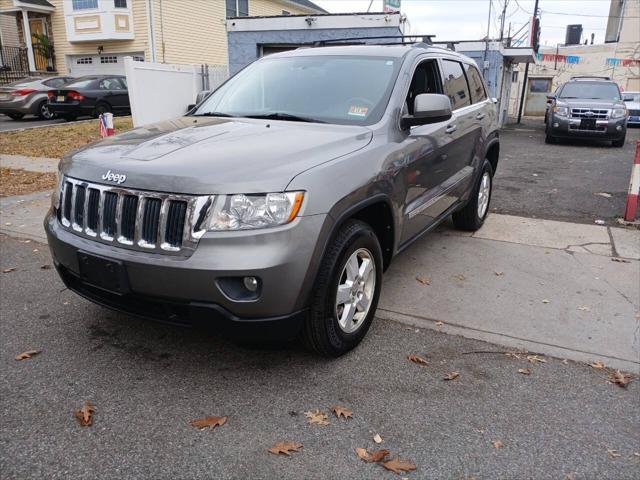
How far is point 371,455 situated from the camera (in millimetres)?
2578

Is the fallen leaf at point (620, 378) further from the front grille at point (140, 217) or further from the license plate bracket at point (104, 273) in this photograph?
the license plate bracket at point (104, 273)

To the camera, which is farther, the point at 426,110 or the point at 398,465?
the point at 426,110

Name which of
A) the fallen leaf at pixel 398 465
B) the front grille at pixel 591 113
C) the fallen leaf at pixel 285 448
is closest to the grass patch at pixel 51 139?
the fallen leaf at pixel 285 448

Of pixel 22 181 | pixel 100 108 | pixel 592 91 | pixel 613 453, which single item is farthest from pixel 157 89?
pixel 592 91

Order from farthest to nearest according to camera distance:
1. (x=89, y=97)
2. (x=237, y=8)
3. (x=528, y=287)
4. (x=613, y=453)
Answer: (x=237, y=8) < (x=89, y=97) < (x=528, y=287) < (x=613, y=453)

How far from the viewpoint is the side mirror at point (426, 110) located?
3.73 m

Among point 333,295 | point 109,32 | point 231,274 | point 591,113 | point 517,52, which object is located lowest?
point 333,295

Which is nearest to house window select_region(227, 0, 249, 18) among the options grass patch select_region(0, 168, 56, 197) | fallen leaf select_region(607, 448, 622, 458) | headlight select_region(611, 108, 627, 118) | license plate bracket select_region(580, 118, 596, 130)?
license plate bracket select_region(580, 118, 596, 130)

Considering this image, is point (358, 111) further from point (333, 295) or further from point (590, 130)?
point (590, 130)

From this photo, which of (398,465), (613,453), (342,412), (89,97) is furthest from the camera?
(89,97)

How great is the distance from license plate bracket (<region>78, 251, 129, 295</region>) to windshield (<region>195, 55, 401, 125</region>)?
1667 millimetres

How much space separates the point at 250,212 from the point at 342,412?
1.17m

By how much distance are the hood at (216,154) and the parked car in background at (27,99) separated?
1566 centimetres

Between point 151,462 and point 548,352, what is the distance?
8.41ft
